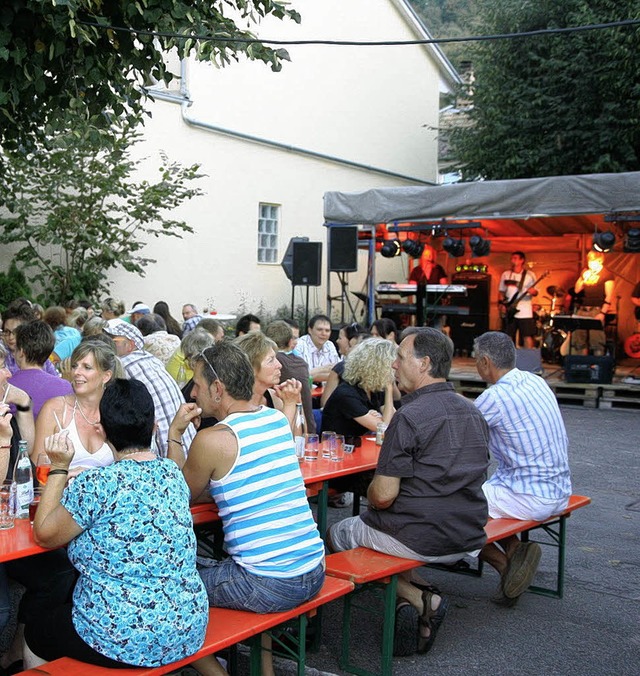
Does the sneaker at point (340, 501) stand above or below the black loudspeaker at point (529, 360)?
below

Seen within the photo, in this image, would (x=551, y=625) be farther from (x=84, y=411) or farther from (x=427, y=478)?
(x=84, y=411)

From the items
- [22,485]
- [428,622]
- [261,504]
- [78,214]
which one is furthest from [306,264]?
[261,504]

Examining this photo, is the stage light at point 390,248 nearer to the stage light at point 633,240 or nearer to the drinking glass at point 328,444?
the stage light at point 633,240

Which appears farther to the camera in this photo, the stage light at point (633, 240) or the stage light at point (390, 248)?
the stage light at point (390, 248)

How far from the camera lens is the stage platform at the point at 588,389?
1333cm

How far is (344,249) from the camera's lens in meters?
14.7

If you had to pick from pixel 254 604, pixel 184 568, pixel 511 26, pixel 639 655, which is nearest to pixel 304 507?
pixel 254 604

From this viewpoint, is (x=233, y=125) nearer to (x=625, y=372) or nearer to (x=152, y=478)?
(x=625, y=372)

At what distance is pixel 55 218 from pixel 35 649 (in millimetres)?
10123

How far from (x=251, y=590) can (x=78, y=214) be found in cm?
1021

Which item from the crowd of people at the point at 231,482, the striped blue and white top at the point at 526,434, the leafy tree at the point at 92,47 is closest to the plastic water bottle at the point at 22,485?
the crowd of people at the point at 231,482

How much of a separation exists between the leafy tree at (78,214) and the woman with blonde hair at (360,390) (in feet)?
23.9

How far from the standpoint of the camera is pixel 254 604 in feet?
11.5

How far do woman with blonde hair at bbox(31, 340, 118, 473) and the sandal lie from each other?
1.70m
